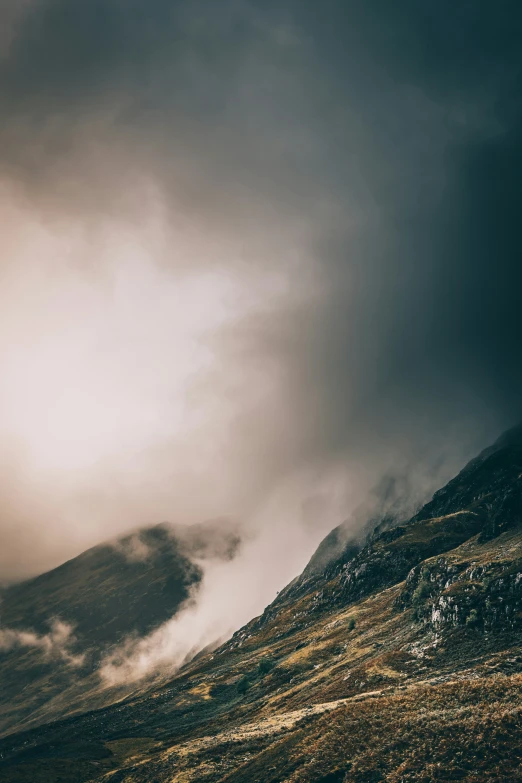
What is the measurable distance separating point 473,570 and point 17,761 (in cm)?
15959

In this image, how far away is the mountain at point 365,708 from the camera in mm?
58906

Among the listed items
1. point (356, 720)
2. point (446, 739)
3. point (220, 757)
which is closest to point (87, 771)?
point (220, 757)

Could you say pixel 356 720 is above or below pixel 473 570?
above

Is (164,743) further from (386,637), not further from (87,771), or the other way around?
(386,637)

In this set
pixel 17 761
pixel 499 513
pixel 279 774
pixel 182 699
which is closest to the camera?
pixel 279 774

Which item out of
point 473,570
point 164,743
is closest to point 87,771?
point 164,743

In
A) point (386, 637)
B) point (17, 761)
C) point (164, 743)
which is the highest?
point (17, 761)

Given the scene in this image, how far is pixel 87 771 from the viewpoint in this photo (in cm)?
11325

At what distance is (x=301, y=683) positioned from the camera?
13512 cm

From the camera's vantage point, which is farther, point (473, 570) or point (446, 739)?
point (473, 570)

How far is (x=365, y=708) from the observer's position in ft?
249

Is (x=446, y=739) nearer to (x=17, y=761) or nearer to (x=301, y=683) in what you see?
(x=301, y=683)

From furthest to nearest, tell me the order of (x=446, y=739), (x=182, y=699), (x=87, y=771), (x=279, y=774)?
(x=182, y=699), (x=87, y=771), (x=279, y=774), (x=446, y=739)

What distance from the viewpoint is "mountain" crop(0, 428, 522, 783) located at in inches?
2319
